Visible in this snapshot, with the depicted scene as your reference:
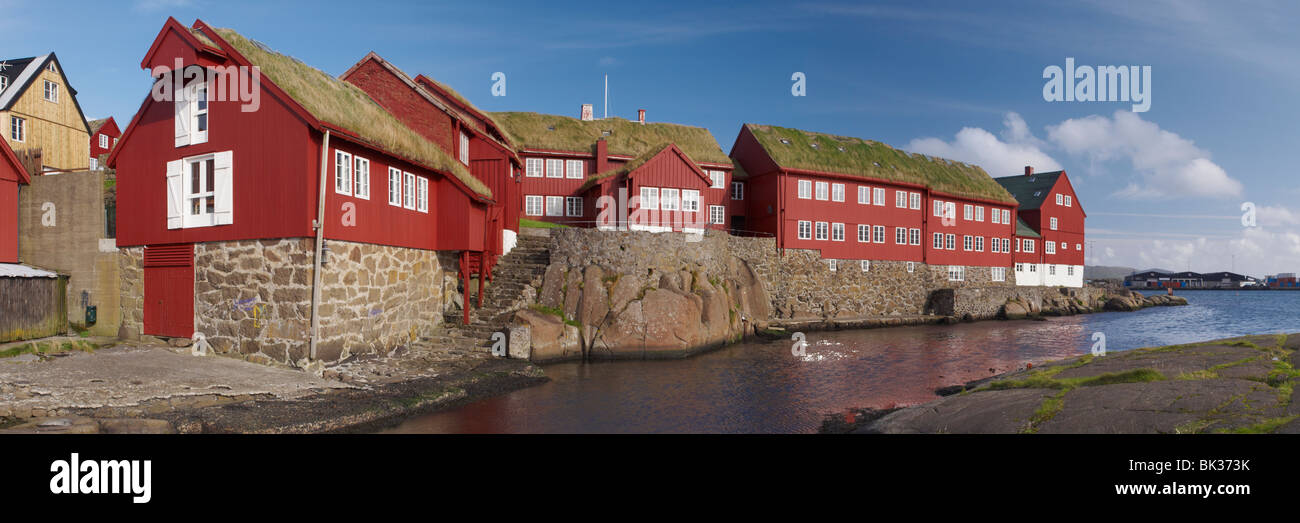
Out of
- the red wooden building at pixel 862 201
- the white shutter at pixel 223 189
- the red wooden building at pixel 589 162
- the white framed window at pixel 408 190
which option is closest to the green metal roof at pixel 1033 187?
the red wooden building at pixel 862 201

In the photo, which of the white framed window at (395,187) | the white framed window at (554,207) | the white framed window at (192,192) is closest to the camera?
the white framed window at (192,192)

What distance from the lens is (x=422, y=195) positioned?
2234 cm

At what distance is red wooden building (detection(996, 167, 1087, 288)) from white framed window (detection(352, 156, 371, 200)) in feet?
182

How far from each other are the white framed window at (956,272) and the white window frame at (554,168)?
3191 centimetres

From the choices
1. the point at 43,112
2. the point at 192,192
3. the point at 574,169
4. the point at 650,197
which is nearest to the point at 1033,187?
the point at 650,197

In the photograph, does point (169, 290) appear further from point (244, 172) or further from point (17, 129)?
point (17, 129)

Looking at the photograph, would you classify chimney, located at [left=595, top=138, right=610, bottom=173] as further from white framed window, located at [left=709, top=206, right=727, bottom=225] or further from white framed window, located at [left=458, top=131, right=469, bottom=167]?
white framed window, located at [left=458, top=131, right=469, bottom=167]

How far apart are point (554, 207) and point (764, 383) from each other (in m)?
24.7

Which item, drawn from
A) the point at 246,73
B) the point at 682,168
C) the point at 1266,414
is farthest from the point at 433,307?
the point at 1266,414

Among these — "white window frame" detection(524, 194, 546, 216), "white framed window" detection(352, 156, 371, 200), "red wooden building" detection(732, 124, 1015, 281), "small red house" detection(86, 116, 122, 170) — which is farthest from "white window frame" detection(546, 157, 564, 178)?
"small red house" detection(86, 116, 122, 170)

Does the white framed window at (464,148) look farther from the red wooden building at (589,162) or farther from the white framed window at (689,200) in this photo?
the white framed window at (689,200)

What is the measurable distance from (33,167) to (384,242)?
12643 millimetres

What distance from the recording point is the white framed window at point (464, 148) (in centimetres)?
2767
